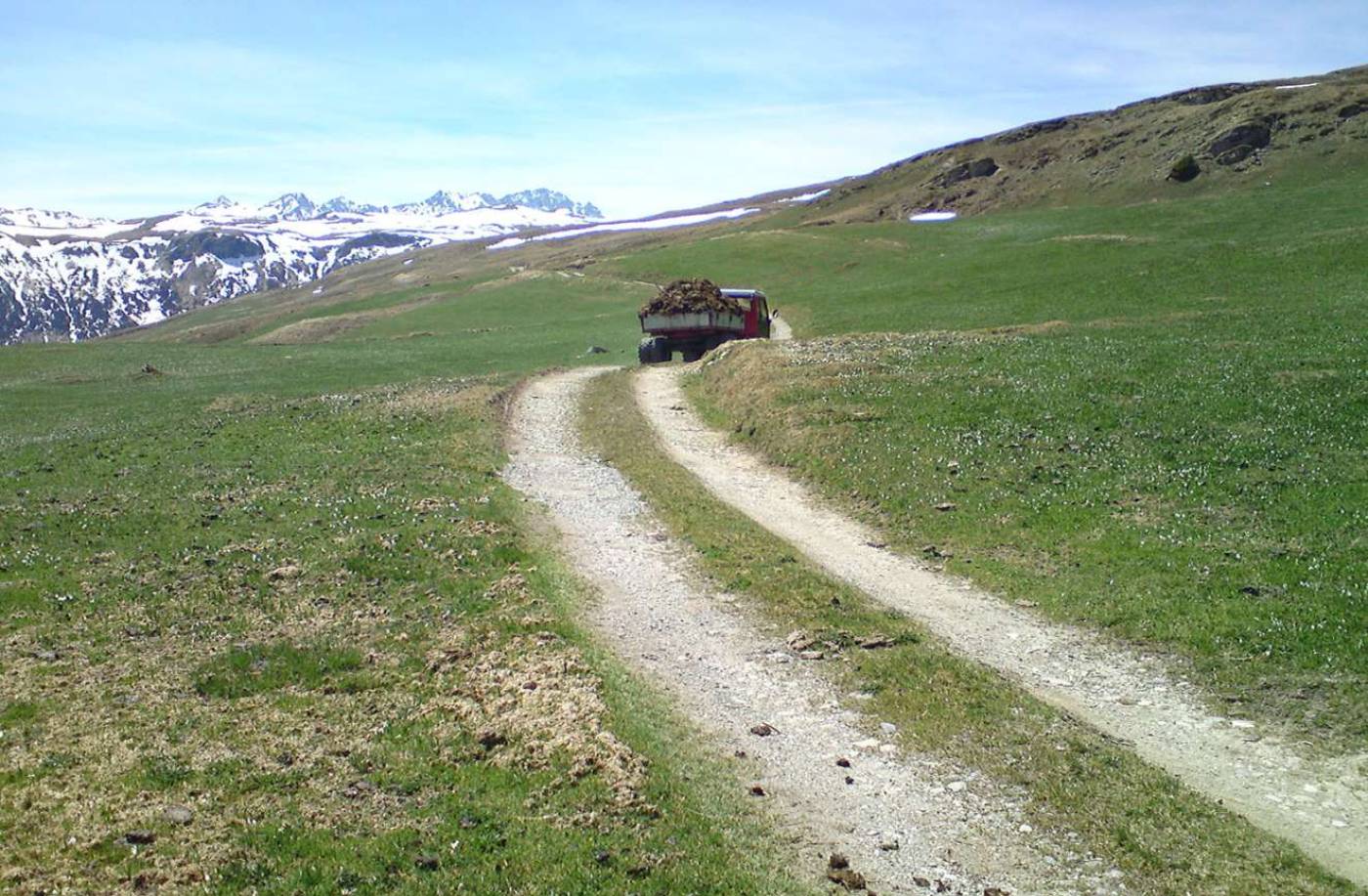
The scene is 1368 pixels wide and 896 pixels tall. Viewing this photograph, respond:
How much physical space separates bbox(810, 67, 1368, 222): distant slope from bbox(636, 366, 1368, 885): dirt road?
86.5 m

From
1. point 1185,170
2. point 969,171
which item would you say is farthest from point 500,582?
point 969,171

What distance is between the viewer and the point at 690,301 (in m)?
48.2

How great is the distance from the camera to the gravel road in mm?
7969

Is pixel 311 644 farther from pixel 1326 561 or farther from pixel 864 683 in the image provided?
pixel 1326 561

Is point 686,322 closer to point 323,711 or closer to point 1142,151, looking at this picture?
point 323,711

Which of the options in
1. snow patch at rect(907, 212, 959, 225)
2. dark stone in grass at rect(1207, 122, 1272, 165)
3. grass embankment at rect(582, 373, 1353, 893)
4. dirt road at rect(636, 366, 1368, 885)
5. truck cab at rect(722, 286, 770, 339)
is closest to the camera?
grass embankment at rect(582, 373, 1353, 893)

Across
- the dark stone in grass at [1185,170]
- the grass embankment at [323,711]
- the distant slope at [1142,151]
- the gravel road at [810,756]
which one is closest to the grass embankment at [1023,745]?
the gravel road at [810,756]

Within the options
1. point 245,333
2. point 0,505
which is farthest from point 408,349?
point 245,333

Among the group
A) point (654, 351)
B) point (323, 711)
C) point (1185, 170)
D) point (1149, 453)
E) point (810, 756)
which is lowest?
point (810, 756)

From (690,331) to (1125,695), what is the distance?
3854 centimetres

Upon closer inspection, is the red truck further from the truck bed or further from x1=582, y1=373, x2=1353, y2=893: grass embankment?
x1=582, y1=373, x2=1353, y2=893: grass embankment

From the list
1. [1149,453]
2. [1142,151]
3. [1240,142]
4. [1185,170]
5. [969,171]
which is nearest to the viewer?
[1149,453]

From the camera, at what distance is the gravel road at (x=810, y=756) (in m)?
7.97

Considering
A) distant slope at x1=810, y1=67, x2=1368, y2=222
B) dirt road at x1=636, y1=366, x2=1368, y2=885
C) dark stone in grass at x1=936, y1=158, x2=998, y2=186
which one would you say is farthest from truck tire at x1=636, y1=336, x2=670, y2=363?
dark stone in grass at x1=936, y1=158, x2=998, y2=186
